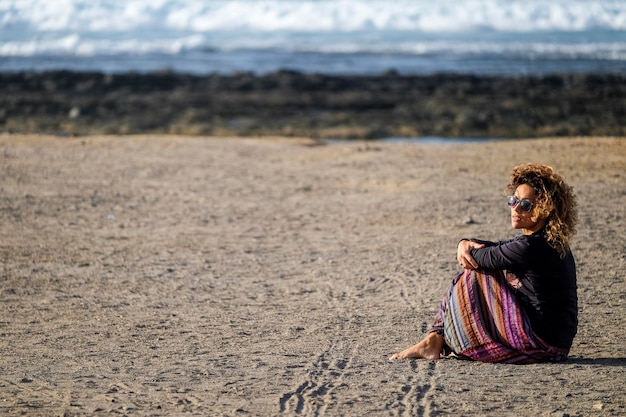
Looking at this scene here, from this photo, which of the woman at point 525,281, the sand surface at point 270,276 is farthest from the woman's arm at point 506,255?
the sand surface at point 270,276

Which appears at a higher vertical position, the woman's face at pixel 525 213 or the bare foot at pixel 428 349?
the woman's face at pixel 525 213

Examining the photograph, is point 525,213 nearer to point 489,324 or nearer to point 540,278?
point 540,278

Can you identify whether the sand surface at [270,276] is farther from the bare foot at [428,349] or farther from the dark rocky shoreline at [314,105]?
the dark rocky shoreline at [314,105]

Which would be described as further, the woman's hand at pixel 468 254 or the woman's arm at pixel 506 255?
the woman's hand at pixel 468 254

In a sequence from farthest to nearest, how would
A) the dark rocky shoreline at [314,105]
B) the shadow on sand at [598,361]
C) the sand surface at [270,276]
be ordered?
the dark rocky shoreline at [314,105]
the shadow on sand at [598,361]
the sand surface at [270,276]

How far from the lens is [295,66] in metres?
50.2

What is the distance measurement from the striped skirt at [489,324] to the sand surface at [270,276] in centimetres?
9

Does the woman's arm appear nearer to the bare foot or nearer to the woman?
the woman

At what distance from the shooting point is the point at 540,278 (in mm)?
5027

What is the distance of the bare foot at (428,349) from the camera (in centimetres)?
541

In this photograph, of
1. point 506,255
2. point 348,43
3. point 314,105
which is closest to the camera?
point 506,255

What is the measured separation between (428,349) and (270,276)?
8.89 ft

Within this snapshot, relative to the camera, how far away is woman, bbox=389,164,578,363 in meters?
5.00

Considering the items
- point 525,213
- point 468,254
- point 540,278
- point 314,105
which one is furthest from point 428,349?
point 314,105
